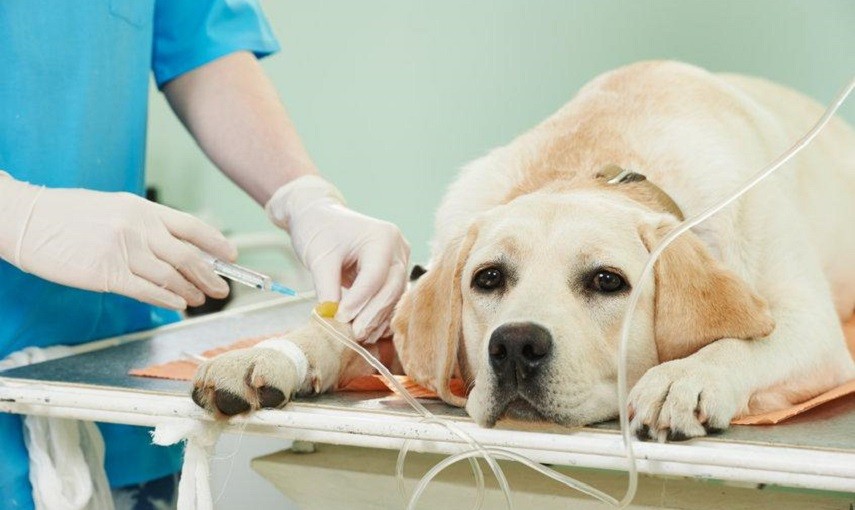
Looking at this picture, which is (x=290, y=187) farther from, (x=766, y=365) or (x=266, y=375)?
(x=766, y=365)

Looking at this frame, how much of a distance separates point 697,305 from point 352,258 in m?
0.50

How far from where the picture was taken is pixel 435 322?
1227 mm

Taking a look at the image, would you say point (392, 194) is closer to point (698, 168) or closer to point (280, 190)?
point (280, 190)

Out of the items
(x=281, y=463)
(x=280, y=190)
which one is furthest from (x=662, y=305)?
(x=280, y=190)

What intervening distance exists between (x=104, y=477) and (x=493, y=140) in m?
1.79

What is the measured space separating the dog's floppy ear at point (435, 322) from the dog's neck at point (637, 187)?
0.61ft

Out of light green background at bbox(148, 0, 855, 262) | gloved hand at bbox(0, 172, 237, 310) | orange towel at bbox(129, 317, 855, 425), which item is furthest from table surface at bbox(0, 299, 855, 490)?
light green background at bbox(148, 0, 855, 262)

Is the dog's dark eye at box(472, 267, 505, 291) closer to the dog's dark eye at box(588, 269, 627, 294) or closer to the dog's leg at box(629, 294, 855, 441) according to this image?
the dog's dark eye at box(588, 269, 627, 294)

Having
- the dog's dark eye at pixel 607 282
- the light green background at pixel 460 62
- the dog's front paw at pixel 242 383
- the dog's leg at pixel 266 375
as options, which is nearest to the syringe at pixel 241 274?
the dog's leg at pixel 266 375

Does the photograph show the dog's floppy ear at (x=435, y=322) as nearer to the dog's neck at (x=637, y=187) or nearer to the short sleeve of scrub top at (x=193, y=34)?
the dog's neck at (x=637, y=187)

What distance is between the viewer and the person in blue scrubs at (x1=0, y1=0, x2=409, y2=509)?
1239mm

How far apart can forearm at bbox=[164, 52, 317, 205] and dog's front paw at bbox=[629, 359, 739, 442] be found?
0.78 meters

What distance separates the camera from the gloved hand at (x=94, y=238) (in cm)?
123

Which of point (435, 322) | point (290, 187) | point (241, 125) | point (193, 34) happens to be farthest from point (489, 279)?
point (193, 34)
